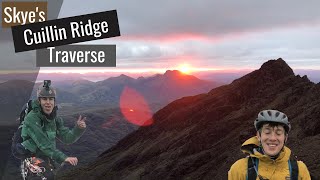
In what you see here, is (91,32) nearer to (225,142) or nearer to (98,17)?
(98,17)

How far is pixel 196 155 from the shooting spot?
6112 cm

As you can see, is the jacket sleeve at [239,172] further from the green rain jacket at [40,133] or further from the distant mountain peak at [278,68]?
the distant mountain peak at [278,68]

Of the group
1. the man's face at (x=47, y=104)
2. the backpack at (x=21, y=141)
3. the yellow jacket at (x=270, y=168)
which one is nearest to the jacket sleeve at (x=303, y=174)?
the yellow jacket at (x=270, y=168)

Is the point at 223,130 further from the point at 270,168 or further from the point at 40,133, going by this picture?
the point at 270,168

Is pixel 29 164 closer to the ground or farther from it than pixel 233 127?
farther from it

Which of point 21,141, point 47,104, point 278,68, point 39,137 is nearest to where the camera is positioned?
point 47,104

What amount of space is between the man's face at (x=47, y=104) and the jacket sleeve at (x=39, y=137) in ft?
1.11

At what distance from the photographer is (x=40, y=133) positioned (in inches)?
442

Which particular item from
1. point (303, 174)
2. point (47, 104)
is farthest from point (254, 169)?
point (47, 104)

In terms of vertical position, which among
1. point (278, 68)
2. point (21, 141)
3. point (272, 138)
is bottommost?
point (21, 141)

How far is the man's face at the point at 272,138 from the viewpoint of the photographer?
591cm

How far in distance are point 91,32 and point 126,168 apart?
6888cm

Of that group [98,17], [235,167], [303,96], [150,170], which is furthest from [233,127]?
[235,167]

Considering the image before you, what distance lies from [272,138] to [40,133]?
7.45 m
